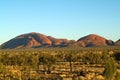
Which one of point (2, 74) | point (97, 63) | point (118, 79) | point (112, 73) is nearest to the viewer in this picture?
point (118, 79)

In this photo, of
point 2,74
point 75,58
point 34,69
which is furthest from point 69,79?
point 75,58

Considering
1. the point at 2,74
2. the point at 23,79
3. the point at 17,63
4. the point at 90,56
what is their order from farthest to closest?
the point at 90,56
the point at 17,63
the point at 2,74
the point at 23,79

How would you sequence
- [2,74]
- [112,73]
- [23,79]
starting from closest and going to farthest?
[112,73]
[23,79]
[2,74]

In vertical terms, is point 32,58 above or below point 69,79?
above

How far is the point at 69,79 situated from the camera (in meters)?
39.7

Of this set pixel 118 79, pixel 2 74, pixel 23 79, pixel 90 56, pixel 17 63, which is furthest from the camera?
pixel 90 56

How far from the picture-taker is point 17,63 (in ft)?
204

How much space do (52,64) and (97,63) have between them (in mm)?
10899

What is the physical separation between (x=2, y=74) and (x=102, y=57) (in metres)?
35.0

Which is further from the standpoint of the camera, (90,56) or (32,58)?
(90,56)

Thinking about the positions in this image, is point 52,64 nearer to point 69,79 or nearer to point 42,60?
point 42,60

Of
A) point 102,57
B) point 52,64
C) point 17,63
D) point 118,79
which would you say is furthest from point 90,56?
point 118,79

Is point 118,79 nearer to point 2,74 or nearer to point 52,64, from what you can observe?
point 2,74

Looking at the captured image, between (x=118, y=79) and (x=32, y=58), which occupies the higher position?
(x=32, y=58)
